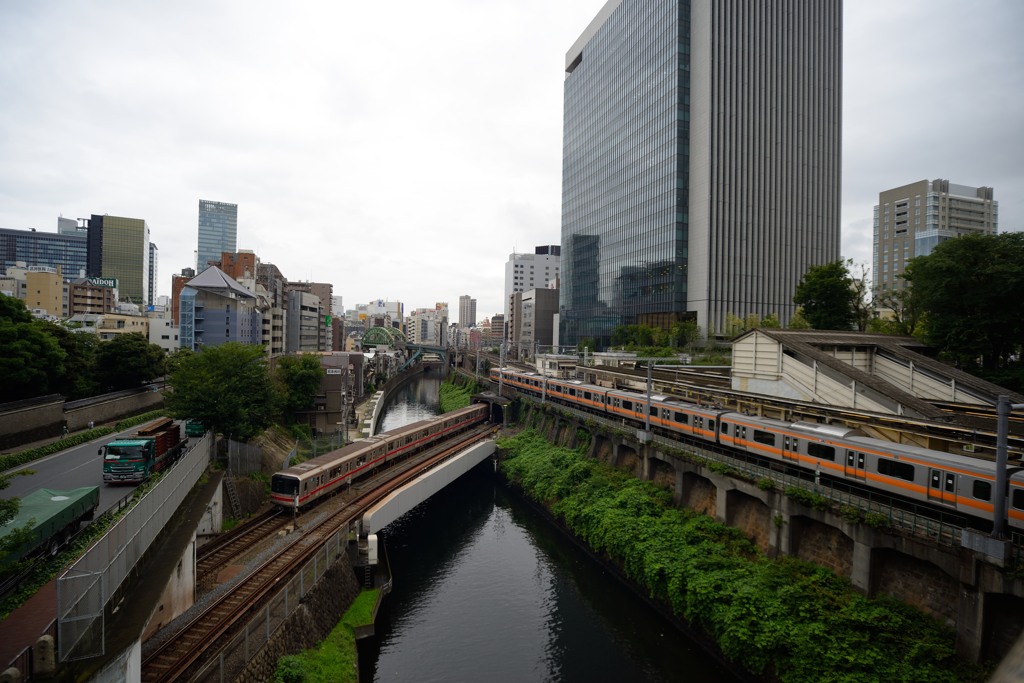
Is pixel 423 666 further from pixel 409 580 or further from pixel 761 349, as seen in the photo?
pixel 761 349

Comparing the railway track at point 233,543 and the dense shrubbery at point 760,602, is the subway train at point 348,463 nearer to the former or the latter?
the railway track at point 233,543

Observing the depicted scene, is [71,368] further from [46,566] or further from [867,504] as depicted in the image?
[867,504]

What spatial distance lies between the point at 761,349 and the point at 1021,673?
36.1 meters

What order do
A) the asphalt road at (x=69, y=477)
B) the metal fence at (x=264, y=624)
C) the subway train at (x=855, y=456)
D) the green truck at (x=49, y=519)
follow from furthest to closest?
the asphalt road at (x=69, y=477), the subway train at (x=855, y=456), the metal fence at (x=264, y=624), the green truck at (x=49, y=519)

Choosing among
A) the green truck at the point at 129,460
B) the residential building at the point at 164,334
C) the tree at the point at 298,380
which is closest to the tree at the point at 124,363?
the tree at the point at 298,380

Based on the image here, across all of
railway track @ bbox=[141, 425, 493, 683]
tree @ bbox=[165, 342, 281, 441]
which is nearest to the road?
tree @ bbox=[165, 342, 281, 441]

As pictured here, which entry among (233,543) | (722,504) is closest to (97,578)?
(233,543)

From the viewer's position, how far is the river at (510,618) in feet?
68.7

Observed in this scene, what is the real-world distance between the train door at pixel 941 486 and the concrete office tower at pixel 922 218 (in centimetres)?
9647

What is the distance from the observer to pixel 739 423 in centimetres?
2738

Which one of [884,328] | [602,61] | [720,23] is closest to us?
[884,328]

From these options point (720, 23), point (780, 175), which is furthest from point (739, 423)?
point (720, 23)

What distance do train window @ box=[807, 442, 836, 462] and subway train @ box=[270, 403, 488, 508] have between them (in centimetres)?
2446

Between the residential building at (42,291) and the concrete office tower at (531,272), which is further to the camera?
the concrete office tower at (531,272)
